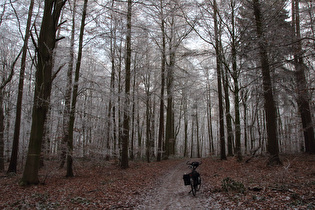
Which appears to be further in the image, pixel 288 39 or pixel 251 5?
pixel 251 5

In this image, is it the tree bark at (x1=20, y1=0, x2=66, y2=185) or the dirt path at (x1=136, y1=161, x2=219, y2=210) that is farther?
the tree bark at (x1=20, y1=0, x2=66, y2=185)

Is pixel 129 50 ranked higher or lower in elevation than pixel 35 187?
higher

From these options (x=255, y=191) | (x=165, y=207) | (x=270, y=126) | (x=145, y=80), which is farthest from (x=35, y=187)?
(x=145, y=80)

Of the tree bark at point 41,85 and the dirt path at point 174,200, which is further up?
the tree bark at point 41,85

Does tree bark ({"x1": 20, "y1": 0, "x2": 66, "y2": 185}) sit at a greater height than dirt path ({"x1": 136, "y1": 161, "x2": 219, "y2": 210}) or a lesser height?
greater

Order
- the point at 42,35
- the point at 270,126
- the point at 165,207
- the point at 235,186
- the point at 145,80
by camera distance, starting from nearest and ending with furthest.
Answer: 1. the point at 165,207
2. the point at 235,186
3. the point at 42,35
4. the point at 270,126
5. the point at 145,80

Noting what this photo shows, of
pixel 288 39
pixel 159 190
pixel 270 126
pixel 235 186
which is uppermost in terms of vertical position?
pixel 288 39

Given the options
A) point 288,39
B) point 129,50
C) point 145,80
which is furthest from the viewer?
point 145,80

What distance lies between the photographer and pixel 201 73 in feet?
56.9

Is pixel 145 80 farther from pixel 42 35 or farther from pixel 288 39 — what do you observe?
pixel 288 39

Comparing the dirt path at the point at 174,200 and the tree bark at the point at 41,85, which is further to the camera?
the tree bark at the point at 41,85

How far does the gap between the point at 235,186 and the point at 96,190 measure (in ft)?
15.2

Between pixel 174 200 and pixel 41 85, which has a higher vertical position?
pixel 41 85

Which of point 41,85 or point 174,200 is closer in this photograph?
point 174,200
